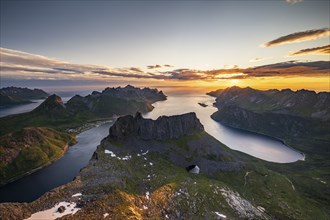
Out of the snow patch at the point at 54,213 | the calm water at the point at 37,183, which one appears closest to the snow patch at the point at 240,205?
the snow patch at the point at 54,213

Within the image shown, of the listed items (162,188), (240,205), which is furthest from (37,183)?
(240,205)

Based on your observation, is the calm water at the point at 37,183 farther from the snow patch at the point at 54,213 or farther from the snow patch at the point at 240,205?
the snow patch at the point at 240,205

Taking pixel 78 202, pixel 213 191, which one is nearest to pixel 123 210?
pixel 78 202

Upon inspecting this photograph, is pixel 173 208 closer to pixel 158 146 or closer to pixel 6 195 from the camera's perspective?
pixel 158 146

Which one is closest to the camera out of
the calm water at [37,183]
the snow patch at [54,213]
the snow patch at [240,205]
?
the snow patch at [54,213]

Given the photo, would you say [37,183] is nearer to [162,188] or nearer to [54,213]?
[54,213]

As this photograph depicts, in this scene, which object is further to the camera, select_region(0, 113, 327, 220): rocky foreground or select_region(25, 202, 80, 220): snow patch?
select_region(0, 113, 327, 220): rocky foreground

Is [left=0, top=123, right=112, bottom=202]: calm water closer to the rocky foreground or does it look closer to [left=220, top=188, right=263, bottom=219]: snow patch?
the rocky foreground

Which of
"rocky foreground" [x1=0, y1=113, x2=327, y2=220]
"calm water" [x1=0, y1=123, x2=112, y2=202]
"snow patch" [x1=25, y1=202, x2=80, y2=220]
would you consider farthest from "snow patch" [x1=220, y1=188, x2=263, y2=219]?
"calm water" [x1=0, y1=123, x2=112, y2=202]
